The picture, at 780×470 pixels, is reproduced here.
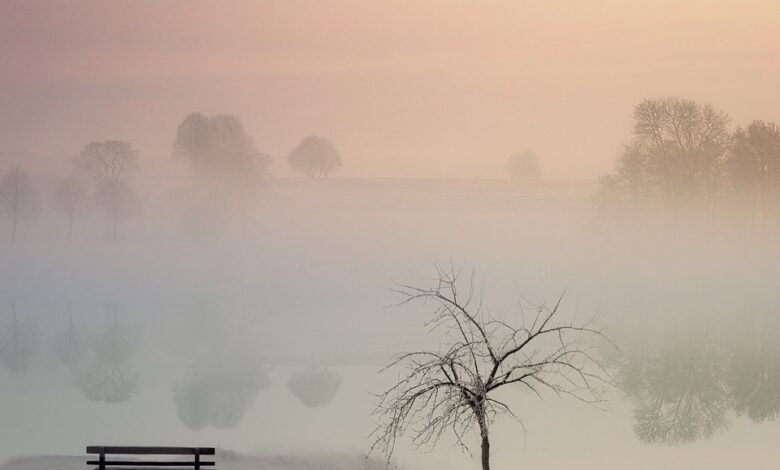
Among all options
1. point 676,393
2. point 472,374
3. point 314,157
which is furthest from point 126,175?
point 472,374

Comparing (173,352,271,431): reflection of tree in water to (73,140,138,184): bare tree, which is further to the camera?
(73,140,138,184): bare tree

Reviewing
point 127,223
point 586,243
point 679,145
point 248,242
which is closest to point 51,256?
point 127,223

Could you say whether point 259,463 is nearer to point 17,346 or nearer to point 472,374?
point 472,374

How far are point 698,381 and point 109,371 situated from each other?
12.8 metres

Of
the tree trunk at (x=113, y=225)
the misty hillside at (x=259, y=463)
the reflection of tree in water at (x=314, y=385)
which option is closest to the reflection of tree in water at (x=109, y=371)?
the reflection of tree in water at (x=314, y=385)

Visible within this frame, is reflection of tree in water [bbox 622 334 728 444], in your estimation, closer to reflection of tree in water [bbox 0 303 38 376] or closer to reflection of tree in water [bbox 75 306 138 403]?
reflection of tree in water [bbox 75 306 138 403]

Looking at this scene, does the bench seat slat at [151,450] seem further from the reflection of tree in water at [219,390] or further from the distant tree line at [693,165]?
the distant tree line at [693,165]

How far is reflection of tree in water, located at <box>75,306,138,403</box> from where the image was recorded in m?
25.5

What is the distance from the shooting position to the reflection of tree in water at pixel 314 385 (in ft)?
81.2

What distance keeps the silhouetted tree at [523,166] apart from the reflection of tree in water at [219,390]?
128ft

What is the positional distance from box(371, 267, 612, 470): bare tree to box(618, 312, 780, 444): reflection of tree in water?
38.1 inches

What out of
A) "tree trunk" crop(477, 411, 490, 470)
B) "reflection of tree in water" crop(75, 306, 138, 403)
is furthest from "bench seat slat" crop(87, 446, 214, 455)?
"reflection of tree in water" crop(75, 306, 138, 403)

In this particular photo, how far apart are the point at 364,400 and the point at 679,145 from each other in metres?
26.3

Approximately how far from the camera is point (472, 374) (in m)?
12.8
